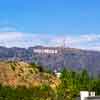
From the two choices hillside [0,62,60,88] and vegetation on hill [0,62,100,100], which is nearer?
vegetation on hill [0,62,100,100]

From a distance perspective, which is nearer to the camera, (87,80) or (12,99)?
(12,99)

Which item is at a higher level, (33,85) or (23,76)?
(23,76)

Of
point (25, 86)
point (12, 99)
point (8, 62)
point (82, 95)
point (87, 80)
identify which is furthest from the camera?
point (87, 80)

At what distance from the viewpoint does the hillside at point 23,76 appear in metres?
150

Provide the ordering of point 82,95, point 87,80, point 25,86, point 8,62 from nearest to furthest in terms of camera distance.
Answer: point 82,95 → point 25,86 → point 8,62 → point 87,80

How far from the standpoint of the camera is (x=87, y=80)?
578ft

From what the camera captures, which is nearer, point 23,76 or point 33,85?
point 33,85

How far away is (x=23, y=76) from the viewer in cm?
15362

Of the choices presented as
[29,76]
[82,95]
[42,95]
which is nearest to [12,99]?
[42,95]

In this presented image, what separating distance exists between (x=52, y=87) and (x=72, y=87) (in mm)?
7971

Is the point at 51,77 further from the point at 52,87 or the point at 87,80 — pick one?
the point at 87,80

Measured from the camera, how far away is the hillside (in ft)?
493

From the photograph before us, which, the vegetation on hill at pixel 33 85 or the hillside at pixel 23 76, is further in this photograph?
the hillside at pixel 23 76

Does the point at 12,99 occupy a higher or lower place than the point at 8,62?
lower
